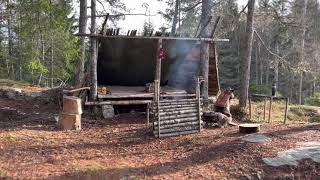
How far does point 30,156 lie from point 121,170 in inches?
84.5

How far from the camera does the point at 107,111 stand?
14188 millimetres

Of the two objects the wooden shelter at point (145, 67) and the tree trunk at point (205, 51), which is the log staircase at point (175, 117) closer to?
the wooden shelter at point (145, 67)

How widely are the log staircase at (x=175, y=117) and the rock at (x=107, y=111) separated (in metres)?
2.93

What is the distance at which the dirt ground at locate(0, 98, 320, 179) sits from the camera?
8117mm

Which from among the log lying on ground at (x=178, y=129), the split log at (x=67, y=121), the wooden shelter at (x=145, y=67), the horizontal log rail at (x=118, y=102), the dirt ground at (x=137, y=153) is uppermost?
the wooden shelter at (x=145, y=67)

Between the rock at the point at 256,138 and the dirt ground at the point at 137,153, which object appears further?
the rock at the point at 256,138

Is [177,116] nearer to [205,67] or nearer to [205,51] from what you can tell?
[205,67]

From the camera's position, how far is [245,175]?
8.21 meters

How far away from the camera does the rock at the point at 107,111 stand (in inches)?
556

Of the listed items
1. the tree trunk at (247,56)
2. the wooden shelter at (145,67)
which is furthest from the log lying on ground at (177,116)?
the tree trunk at (247,56)

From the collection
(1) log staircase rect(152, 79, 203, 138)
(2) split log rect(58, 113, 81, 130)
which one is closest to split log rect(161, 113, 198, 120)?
(1) log staircase rect(152, 79, 203, 138)

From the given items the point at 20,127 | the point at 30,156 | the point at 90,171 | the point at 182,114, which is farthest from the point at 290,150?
the point at 20,127

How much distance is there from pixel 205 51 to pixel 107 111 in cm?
429

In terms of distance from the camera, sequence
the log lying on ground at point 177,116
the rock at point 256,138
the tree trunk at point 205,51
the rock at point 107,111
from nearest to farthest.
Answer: the rock at point 256,138 < the log lying on ground at point 177,116 < the rock at point 107,111 < the tree trunk at point 205,51
